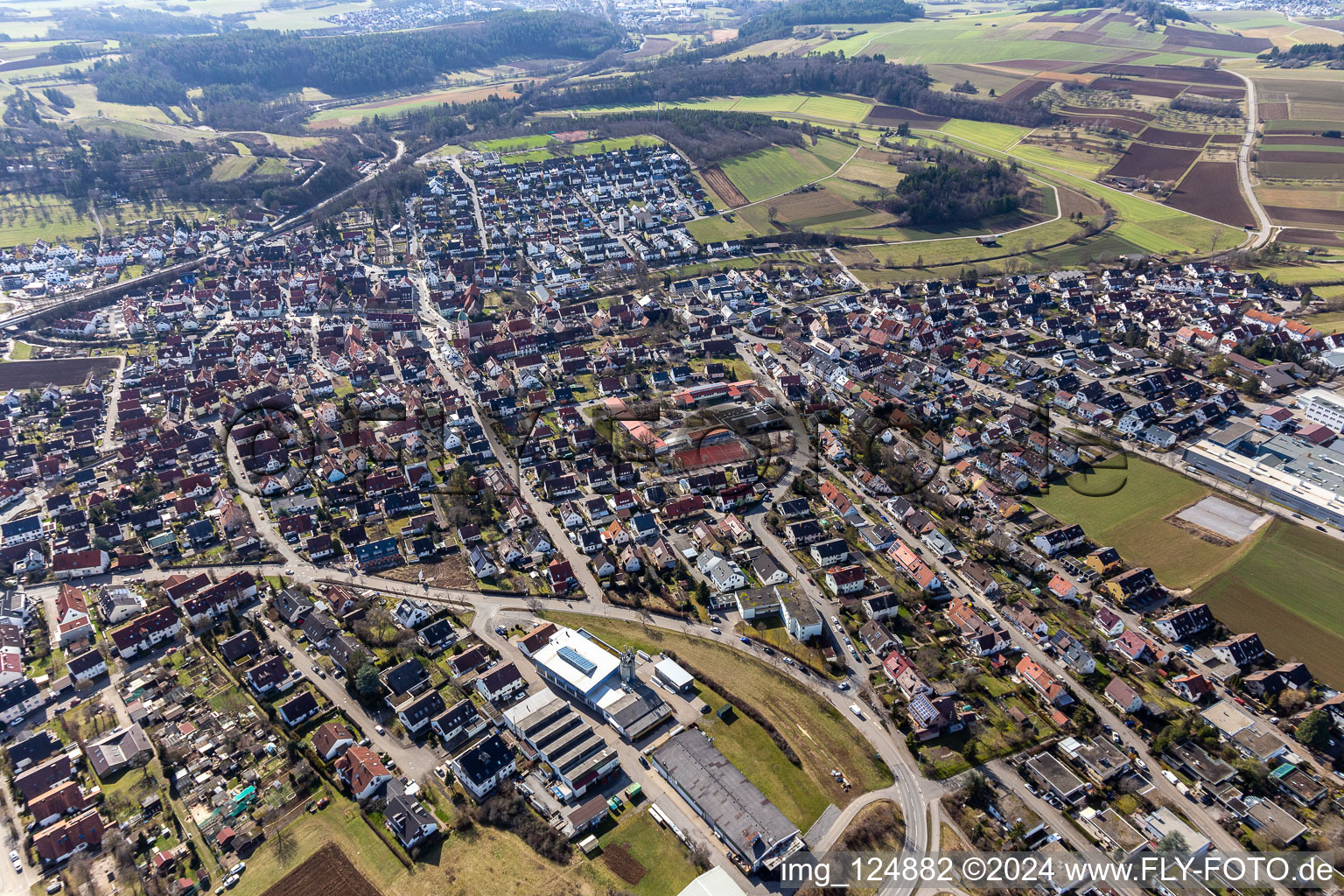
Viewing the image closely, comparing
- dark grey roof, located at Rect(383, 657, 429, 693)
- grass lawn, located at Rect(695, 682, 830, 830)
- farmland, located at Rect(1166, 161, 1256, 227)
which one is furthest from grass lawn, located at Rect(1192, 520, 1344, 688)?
farmland, located at Rect(1166, 161, 1256, 227)

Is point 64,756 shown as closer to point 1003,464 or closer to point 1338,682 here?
point 1003,464

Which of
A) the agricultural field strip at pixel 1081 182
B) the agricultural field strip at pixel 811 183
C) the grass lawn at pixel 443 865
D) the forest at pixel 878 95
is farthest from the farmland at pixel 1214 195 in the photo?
the grass lawn at pixel 443 865

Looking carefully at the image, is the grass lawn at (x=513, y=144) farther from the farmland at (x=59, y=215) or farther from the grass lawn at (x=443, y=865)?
the grass lawn at (x=443, y=865)

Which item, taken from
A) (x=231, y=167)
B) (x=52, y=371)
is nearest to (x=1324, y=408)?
(x=52, y=371)

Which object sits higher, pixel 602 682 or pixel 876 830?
pixel 602 682

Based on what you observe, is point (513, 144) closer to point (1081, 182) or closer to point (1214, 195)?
point (1081, 182)

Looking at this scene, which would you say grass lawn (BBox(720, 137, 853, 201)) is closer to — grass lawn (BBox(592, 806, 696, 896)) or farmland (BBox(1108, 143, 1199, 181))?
farmland (BBox(1108, 143, 1199, 181))
